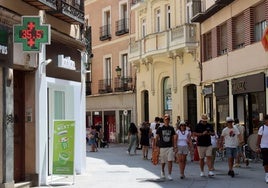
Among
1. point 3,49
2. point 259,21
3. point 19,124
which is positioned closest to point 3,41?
point 3,49

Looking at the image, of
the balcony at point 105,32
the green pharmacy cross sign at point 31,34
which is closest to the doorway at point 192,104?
the balcony at point 105,32

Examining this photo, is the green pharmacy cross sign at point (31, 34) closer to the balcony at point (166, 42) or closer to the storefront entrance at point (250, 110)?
the storefront entrance at point (250, 110)

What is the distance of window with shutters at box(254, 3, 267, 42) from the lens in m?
22.9

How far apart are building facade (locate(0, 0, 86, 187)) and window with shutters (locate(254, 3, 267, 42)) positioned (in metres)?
8.41

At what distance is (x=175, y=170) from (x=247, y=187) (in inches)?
207

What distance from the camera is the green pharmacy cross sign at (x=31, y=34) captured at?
13.0 meters

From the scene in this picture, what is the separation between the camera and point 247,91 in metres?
24.0

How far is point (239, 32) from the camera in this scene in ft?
84.3

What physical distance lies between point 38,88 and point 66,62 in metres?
2.09

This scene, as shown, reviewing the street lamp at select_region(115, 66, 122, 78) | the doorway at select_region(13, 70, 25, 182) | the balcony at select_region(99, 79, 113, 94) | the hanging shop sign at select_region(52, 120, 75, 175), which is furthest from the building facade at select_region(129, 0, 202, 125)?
the doorway at select_region(13, 70, 25, 182)

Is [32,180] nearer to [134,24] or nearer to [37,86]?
[37,86]

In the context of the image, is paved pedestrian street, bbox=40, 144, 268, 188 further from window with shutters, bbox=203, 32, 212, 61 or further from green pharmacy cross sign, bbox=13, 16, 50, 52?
window with shutters, bbox=203, 32, 212, 61

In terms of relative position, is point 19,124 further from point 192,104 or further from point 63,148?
point 192,104

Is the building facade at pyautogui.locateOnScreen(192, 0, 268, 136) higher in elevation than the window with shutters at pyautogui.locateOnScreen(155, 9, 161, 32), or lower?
lower
